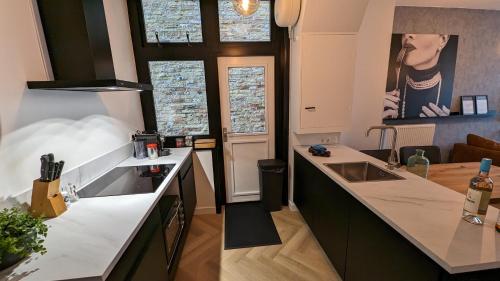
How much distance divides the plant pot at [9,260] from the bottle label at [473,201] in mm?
1919

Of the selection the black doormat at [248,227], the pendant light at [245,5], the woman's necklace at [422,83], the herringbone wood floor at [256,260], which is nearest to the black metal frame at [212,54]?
the black doormat at [248,227]

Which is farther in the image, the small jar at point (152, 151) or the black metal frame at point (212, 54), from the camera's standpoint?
the black metal frame at point (212, 54)

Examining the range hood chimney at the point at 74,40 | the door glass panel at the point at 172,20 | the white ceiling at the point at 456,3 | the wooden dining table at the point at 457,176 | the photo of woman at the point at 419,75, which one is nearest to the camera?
the range hood chimney at the point at 74,40

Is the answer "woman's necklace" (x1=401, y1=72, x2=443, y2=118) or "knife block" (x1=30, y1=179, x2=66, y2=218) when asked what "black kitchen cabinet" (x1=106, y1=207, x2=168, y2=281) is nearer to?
"knife block" (x1=30, y1=179, x2=66, y2=218)

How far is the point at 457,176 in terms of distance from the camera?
1.90 meters

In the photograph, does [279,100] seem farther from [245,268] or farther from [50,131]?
[50,131]

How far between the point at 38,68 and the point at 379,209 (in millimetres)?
2135

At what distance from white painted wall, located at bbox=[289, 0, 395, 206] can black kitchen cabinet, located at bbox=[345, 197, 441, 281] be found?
1293mm

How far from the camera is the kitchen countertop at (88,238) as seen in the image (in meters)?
0.76

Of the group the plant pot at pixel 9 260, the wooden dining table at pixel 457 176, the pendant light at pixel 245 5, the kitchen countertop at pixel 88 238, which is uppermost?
the pendant light at pixel 245 5

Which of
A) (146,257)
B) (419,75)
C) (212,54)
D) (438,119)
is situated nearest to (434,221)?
(146,257)

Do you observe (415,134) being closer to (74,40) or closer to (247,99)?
(247,99)

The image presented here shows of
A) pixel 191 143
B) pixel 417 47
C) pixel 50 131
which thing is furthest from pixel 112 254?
pixel 417 47

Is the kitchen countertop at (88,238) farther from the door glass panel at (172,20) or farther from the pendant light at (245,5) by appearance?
the door glass panel at (172,20)
